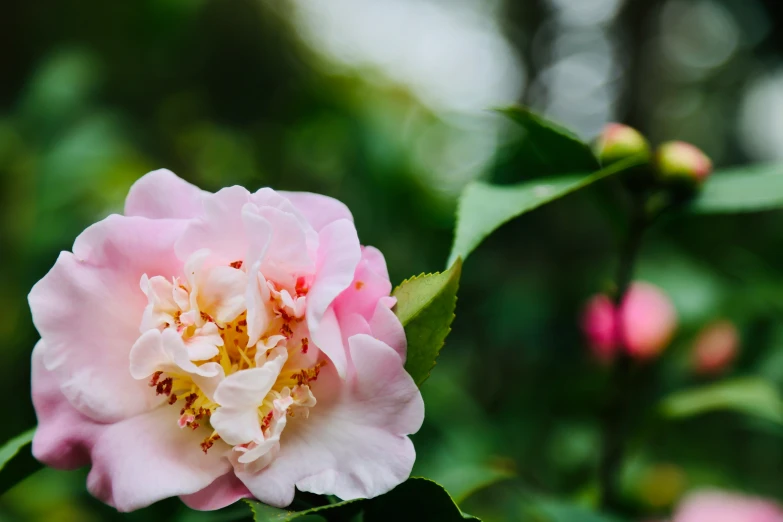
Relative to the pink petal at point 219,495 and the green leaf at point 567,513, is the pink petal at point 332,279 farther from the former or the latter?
the green leaf at point 567,513

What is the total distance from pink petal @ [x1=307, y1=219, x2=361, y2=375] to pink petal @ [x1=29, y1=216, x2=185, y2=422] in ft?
0.30

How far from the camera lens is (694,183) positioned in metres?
0.61

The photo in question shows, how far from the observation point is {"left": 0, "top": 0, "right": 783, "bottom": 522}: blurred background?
107cm

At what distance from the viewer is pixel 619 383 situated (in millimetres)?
737

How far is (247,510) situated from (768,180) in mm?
520

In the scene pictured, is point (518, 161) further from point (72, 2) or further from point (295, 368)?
point (72, 2)

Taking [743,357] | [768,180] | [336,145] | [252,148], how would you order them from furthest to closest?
[252,148] < [336,145] < [743,357] < [768,180]

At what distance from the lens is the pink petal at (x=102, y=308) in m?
0.37

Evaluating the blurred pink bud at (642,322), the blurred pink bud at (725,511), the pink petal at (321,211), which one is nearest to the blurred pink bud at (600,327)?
the blurred pink bud at (642,322)

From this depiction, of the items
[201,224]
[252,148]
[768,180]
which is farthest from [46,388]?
[252,148]

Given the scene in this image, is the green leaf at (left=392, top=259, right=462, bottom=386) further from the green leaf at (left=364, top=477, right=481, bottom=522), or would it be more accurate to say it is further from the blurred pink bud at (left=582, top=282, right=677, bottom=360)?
the blurred pink bud at (left=582, top=282, right=677, bottom=360)

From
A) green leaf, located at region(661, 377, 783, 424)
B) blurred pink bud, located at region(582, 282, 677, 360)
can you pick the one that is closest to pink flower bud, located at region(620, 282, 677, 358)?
blurred pink bud, located at region(582, 282, 677, 360)

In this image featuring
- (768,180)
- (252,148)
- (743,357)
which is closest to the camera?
(768,180)

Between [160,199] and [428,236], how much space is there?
87 centimetres
